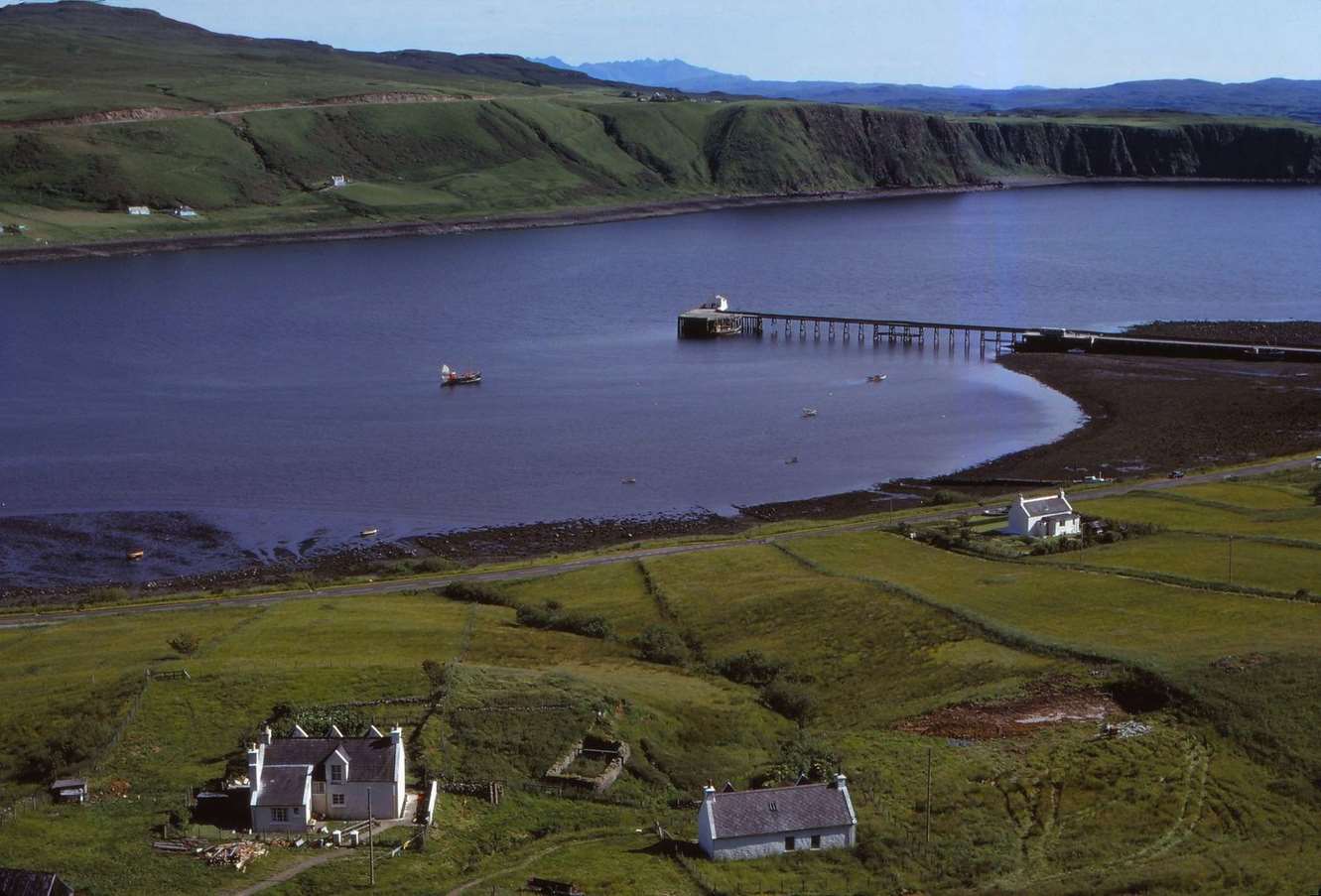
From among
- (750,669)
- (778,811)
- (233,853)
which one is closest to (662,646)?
(750,669)

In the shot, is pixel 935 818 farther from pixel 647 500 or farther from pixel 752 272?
pixel 752 272

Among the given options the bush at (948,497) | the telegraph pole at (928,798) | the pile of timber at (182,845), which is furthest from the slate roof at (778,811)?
the bush at (948,497)

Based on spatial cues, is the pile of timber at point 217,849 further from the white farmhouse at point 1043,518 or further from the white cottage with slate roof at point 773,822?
the white farmhouse at point 1043,518

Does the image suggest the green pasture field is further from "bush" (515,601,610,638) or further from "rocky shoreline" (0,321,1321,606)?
"bush" (515,601,610,638)

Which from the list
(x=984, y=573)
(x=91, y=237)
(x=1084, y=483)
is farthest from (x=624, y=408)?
(x=91, y=237)

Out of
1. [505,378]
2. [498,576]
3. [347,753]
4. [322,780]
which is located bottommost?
[498,576]

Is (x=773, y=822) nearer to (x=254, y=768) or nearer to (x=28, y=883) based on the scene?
(x=254, y=768)
